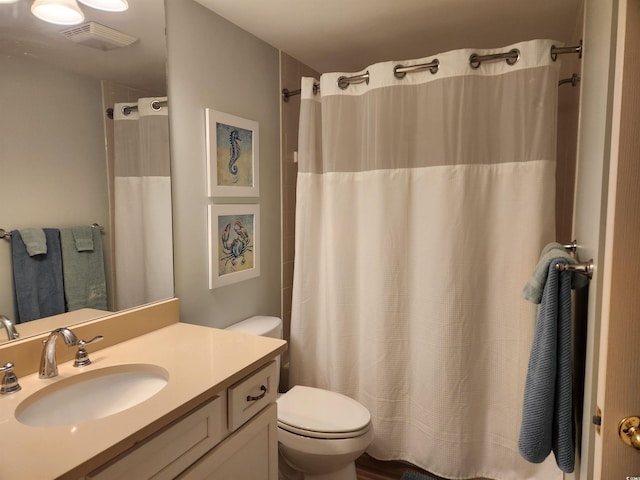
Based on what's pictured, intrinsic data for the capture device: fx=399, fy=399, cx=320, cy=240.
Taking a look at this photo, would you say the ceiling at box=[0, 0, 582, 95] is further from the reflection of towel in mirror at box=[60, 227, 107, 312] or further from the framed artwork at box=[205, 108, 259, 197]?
the reflection of towel in mirror at box=[60, 227, 107, 312]

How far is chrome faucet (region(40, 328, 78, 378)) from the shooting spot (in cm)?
116

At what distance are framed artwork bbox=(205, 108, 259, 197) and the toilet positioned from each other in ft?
3.43

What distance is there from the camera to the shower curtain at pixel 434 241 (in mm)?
1748

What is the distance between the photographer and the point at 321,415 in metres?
1.75

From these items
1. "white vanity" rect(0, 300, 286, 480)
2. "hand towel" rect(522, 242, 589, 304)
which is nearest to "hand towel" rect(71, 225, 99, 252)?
"white vanity" rect(0, 300, 286, 480)

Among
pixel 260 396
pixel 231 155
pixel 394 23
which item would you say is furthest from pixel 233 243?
pixel 394 23

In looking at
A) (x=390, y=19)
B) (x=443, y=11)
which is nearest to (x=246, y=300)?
(x=390, y=19)

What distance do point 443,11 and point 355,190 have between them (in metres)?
0.91

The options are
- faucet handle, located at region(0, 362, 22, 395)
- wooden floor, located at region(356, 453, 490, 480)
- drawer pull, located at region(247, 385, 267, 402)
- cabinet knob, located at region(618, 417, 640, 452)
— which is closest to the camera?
cabinet knob, located at region(618, 417, 640, 452)

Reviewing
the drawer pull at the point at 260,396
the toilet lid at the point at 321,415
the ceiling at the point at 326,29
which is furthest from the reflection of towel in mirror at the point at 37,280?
the toilet lid at the point at 321,415

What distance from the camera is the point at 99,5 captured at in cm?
137

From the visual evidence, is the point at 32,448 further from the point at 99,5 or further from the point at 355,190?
the point at 355,190

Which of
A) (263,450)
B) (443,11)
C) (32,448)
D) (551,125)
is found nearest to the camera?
(32,448)

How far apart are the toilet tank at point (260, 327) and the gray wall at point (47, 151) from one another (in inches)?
31.8
